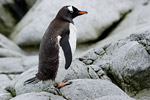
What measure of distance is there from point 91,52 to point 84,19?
2789 millimetres

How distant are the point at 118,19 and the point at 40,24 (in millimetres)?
1992

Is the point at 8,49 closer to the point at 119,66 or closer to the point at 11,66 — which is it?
the point at 11,66

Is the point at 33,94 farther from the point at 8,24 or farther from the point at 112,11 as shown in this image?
the point at 8,24

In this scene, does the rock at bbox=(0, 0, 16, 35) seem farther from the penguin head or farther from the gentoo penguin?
the gentoo penguin

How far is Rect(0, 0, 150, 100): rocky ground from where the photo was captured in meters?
3.68

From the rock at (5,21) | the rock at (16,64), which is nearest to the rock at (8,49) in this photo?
the rock at (16,64)

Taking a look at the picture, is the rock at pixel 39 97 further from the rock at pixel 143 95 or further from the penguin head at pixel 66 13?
the rock at pixel 143 95

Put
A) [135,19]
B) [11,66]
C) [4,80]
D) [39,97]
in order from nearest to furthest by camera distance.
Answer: [39,97], [4,80], [11,66], [135,19]

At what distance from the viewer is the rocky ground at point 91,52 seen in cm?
368

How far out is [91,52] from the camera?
4734mm

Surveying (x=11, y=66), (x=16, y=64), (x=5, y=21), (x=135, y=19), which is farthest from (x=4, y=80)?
(x=5, y=21)

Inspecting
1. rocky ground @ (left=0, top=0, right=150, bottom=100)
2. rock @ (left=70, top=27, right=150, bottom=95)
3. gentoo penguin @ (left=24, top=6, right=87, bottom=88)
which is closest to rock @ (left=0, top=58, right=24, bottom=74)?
rocky ground @ (left=0, top=0, right=150, bottom=100)

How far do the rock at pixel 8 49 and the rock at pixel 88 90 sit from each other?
324cm

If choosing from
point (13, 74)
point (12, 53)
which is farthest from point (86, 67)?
point (12, 53)
